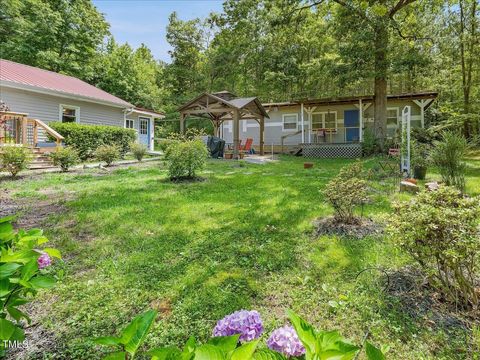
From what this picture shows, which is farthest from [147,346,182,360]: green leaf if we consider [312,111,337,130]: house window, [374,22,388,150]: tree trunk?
[312,111,337,130]: house window

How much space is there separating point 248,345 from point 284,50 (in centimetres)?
2885

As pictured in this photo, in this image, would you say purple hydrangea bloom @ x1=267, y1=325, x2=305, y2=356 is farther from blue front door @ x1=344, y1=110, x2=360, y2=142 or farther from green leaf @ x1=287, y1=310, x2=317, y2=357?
blue front door @ x1=344, y1=110, x2=360, y2=142

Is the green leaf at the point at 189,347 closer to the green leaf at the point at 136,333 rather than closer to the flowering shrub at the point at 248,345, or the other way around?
the flowering shrub at the point at 248,345

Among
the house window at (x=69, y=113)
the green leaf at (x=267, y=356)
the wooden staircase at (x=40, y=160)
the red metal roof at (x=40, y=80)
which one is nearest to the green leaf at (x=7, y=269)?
the green leaf at (x=267, y=356)

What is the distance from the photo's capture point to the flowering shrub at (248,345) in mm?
804

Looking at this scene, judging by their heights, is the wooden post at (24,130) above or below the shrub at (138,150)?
above

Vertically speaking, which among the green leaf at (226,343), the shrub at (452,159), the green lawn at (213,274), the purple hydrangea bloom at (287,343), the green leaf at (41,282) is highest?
the shrub at (452,159)

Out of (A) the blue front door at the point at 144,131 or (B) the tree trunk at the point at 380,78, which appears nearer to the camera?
(B) the tree trunk at the point at 380,78

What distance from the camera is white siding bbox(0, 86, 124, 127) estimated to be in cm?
1169

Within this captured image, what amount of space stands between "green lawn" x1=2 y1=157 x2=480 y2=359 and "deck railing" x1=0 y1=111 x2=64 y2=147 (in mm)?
7000

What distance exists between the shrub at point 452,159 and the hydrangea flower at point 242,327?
5404mm

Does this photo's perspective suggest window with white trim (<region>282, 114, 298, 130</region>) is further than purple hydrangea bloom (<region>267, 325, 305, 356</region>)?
Yes

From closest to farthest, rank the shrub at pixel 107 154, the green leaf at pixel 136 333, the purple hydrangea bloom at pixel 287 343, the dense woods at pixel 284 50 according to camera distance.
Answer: the green leaf at pixel 136 333
the purple hydrangea bloom at pixel 287 343
the shrub at pixel 107 154
the dense woods at pixel 284 50

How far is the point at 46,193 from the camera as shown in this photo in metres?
6.13
